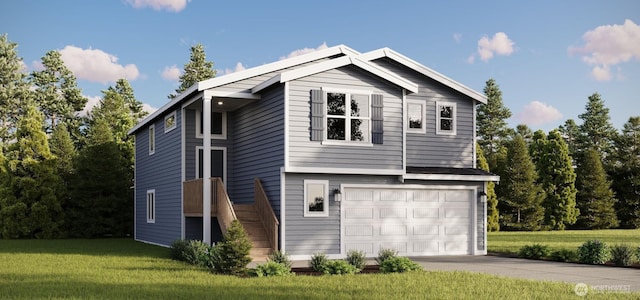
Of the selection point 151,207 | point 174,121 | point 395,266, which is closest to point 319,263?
point 395,266

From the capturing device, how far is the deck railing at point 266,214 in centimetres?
2000

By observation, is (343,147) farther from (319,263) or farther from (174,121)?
(174,121)

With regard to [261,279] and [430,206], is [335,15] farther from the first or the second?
[261,279]

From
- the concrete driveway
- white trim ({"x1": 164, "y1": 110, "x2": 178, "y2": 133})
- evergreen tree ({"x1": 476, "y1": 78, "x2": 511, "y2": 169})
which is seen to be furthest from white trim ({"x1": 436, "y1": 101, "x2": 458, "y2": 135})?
evergreen tree ({"x1": 476, "y1": 78, "x2": 511, "y2": 169})

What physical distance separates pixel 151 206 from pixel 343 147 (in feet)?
39.6

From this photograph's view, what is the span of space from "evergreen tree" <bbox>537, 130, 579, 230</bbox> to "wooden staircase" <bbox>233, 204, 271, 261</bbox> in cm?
2723

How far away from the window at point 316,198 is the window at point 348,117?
1342mm

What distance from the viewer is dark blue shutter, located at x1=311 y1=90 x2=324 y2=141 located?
20156mm

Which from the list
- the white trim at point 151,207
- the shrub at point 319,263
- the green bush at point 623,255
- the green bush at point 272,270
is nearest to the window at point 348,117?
the shrub at point 319,263

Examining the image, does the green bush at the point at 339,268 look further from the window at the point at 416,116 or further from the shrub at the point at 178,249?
the window at the point at 416,116

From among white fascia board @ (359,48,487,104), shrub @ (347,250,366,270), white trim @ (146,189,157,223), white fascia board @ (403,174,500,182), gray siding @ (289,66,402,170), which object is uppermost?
white fascia board @ (359,48,487,104)

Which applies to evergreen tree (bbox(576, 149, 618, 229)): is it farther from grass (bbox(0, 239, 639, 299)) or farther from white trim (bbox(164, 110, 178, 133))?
grass (bbox(0, 239, 639, 299))

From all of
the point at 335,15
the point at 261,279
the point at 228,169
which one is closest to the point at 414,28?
the point at 335,15

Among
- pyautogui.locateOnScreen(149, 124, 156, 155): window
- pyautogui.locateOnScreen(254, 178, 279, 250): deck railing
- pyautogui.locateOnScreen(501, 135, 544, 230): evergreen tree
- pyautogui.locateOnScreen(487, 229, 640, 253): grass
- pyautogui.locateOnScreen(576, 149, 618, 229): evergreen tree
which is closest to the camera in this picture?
pyautogui.locateOnScreen(254, 178, 279, 250): deck railing
